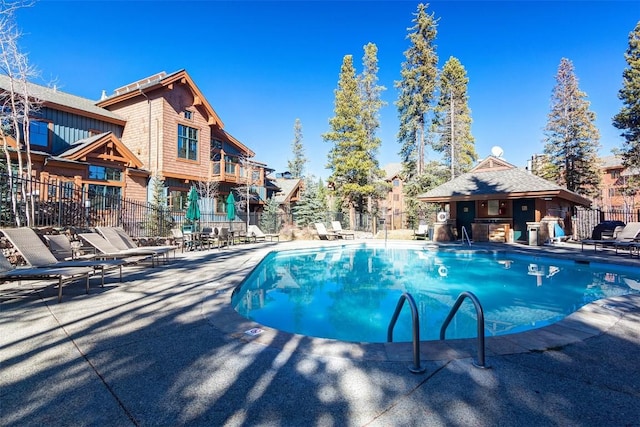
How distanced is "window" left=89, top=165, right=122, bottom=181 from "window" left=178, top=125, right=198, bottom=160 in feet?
11.8

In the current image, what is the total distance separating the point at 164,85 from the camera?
1786cm

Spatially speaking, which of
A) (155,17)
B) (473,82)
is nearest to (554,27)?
(473,82)

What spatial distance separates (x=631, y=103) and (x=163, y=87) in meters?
30.3

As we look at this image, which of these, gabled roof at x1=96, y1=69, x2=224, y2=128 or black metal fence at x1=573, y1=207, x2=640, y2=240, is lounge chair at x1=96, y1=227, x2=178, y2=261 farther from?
black metal fence at x1=573, y1=207, x2=640, y2=240

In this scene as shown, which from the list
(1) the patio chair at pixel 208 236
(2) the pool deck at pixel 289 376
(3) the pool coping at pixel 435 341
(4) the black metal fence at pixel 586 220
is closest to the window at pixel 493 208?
(4) the black metal fence at pixel 586 220

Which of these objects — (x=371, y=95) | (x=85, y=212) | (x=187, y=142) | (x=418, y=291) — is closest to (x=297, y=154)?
(x=371, y=95)

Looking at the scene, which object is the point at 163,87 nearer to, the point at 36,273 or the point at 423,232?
the point at 36,273

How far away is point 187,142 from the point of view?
63.5 feet

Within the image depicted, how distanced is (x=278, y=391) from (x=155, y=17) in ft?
63.1

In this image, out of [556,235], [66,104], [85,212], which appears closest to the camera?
[85,212]

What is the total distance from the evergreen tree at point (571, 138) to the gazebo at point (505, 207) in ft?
28.4

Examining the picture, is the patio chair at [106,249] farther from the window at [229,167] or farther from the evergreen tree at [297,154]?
the evergreen tree at [297,154]

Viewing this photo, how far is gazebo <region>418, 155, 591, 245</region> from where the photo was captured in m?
14.9

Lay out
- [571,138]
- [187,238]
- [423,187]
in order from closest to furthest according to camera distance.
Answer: [187,238], [571,138], [423,187]
